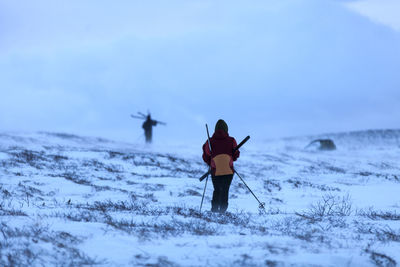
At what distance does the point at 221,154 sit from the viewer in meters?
9.16

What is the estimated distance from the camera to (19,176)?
14.4 metres

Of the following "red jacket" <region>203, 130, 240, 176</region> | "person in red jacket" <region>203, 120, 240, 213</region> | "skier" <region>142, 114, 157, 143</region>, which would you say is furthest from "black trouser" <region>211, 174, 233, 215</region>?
A: "skier" <region>142, 114, 157, 143</region>

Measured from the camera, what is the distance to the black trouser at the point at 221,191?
919 cm

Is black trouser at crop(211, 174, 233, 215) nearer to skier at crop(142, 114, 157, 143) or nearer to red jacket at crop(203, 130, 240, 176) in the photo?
red jacket at crop(203, 130, 240, 176)

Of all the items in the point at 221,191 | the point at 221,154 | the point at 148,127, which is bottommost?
the point at 221,191

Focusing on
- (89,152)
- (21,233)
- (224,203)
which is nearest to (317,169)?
(89,152)

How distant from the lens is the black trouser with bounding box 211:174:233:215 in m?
9.19

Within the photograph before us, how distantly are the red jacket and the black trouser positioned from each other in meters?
0.13

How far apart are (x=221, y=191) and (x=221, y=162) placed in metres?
0.60

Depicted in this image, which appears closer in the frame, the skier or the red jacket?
the red jacket

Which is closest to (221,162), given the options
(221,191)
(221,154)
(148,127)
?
(221,154)

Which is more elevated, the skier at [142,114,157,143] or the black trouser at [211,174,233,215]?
the skier at [142,114,157,143]

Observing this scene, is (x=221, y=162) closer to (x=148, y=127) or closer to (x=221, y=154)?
(x=221, y=154)

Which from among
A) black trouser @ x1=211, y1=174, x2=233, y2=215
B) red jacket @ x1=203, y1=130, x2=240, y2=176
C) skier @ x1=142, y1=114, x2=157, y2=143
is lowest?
black trouser @ x1=211, y1=174, x2=233, y2=215
